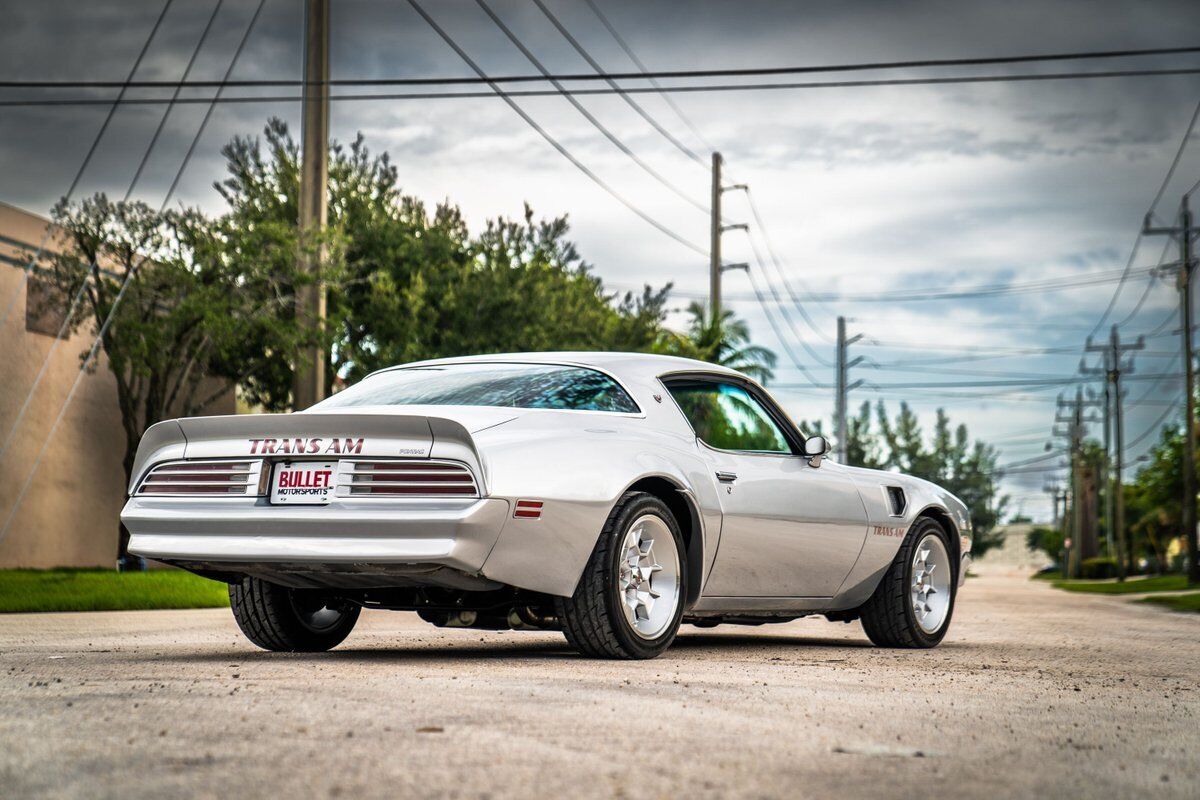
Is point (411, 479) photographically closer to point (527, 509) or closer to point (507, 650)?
point (527, 509)

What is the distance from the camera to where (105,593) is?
44.4 feet

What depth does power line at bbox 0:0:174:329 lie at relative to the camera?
19.0 meters

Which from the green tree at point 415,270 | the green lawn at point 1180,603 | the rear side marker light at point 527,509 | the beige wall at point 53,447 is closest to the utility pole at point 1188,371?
the green lawn at point 1180,603

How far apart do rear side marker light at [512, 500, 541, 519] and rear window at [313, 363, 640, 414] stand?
2.29 feet

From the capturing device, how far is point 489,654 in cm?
741

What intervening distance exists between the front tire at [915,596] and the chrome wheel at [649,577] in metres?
2.32

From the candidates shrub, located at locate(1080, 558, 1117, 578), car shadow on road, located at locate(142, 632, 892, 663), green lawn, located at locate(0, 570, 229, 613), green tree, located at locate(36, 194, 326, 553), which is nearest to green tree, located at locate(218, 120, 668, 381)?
green tree, located at locate(36, 194, 326, 553)

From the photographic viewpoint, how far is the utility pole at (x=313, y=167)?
683 inches

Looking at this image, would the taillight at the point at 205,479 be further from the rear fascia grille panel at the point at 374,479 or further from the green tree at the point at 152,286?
the green tree at the point at 152,286

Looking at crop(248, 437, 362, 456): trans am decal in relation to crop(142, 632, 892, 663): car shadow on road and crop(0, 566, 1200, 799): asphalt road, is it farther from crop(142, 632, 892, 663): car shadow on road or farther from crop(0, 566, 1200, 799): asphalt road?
crop(142, 632, 892, 663): car shadow on road

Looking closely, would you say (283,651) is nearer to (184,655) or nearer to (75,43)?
(184,655)

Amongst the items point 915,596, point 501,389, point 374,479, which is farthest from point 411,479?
point 915,596

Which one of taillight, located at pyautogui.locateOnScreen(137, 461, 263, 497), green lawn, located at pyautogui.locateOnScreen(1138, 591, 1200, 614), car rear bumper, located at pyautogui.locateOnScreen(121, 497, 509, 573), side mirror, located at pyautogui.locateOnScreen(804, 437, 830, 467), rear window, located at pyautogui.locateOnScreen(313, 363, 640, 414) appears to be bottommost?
green lawn, located at pyautogui.locateOnScreen(1138, 591, 1200, 614)

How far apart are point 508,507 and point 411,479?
16.4 inches
